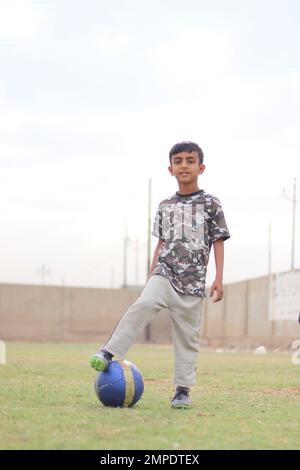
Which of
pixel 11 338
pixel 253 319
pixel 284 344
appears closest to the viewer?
pixel 284 344

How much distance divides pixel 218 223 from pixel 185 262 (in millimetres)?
411

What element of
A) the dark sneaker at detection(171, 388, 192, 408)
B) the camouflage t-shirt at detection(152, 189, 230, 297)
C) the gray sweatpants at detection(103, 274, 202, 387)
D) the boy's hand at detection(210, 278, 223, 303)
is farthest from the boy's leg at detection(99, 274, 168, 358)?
the dark sneaker at detection(171, 388, 192, 408)

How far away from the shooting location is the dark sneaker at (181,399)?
20.9 ft

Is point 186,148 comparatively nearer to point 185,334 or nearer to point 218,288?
point 218,288

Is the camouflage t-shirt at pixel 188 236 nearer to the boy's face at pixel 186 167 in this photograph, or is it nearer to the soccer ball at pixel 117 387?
the boy's face at pixel 186 167

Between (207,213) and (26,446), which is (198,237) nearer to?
(207,213)

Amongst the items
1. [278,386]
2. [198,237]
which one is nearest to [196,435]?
[198,237]

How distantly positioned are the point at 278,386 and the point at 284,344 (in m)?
20.4

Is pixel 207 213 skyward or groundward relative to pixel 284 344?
skyward

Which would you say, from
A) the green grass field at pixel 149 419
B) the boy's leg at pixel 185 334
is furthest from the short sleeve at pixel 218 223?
the green grass field at pixel 149 419

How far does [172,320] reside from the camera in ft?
21.1

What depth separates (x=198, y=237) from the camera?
652 centimetres

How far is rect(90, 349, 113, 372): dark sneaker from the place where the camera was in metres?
6.15

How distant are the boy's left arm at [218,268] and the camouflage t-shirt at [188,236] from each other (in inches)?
2.0
